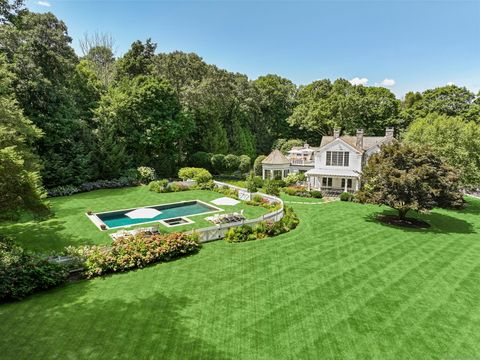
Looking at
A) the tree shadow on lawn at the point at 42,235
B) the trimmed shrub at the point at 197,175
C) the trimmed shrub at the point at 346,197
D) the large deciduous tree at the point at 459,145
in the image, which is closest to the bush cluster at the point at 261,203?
the trimmed shrub at the point at 346,197

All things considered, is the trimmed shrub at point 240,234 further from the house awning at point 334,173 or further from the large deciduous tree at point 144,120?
the large deciduous tree at point 144,120

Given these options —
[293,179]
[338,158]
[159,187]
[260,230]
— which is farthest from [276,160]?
[260,230]

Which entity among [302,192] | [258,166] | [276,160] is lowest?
[302,192]

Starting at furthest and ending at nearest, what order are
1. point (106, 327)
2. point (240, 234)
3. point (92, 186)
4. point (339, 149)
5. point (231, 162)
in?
1. point (231, 162)
2. point (339, 149)
3. point (92, 186)
4. point (240, 234)
5. point (106, 327)

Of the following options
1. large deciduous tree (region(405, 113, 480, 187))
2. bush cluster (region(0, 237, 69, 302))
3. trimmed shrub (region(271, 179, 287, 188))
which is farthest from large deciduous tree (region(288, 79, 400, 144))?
bush cluster (region(0, 237, 69, 302))

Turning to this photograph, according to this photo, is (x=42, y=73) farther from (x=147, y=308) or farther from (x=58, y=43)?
(x=147, y=308)

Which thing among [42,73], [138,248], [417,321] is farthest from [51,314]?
[42,73]

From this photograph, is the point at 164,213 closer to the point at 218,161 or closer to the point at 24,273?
the point at 24,273
